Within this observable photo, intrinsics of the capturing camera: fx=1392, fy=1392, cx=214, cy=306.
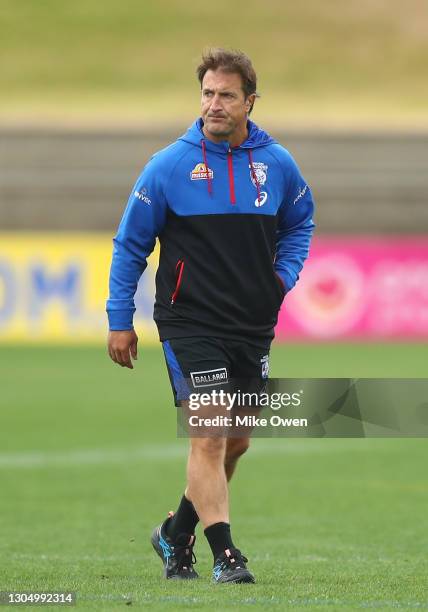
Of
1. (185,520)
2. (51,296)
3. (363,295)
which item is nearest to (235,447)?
(185,520)

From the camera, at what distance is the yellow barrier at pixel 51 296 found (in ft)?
76.7

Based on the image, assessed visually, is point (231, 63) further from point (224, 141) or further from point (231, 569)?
point (231, 569)

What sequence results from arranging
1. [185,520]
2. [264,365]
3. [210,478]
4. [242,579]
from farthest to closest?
1. [185,520]
2. [264,365]
3. [210,478]
4. [242,579]

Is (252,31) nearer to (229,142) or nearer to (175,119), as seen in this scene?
(175,119)

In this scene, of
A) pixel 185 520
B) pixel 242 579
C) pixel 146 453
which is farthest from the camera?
pixel 146 453

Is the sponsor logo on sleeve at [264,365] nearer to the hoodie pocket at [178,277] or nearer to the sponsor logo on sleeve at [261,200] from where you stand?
the hoodie pocket at [178,277]

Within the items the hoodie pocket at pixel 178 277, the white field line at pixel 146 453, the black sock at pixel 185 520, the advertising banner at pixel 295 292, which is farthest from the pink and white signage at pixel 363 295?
the hoodie pocket at pixel 178 277

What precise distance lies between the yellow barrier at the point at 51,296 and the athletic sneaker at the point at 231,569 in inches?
685

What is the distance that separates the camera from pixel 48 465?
1137 cm

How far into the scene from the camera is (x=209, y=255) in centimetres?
598

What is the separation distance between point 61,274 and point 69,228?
24.7ft

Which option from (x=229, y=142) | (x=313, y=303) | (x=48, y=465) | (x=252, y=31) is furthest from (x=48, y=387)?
(x=252, y=31)

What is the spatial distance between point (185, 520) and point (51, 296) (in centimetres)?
1753

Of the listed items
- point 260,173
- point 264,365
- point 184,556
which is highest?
point 260,173
